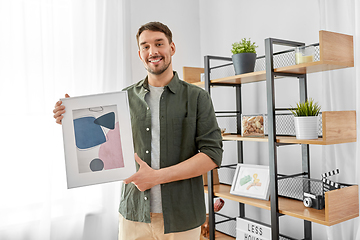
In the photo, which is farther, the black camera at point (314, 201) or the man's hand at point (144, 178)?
the black camera at point (314, 201)

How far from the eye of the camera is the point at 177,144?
4.21 feet

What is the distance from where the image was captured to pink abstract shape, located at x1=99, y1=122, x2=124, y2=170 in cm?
116

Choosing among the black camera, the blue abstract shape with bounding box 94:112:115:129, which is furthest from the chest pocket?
the black camera

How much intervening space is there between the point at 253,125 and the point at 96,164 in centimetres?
115

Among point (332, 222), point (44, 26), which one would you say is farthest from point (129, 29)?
point (332, 222)

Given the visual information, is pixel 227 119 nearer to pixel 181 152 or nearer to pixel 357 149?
pixel 357 149

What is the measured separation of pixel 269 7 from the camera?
88.0 inches

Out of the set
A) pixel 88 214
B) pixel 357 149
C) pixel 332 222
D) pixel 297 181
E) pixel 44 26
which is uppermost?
pixel 44 26

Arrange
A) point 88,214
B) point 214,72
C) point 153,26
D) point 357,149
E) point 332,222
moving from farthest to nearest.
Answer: point 214,72
point 88,214
point 357,149
point 332,222
point 153,26

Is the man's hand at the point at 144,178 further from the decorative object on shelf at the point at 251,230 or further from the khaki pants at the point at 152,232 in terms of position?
the decorative object on shelf at the point at 251,230

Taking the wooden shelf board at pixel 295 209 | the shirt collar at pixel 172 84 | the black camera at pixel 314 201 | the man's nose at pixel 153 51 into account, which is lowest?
the wooden shelf board at pixel 295 209

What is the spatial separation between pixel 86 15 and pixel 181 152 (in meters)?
1.54

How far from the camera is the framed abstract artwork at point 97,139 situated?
45.6 inches

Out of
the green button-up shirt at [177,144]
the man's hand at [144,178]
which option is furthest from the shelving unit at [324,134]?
the man's hand at [144,178]
